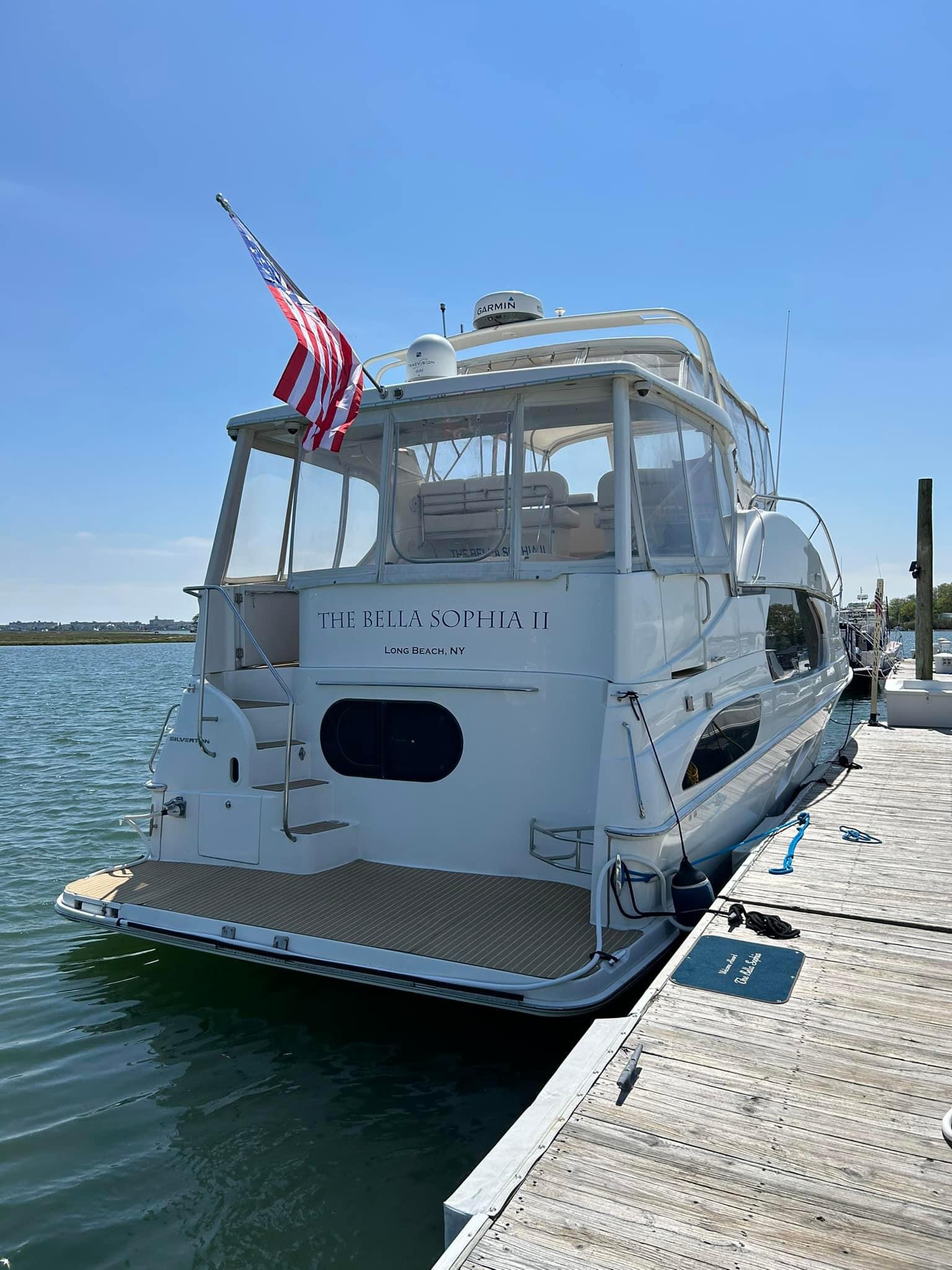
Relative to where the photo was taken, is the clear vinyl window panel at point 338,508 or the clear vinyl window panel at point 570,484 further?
the clear vinyl window panel at point 338,508

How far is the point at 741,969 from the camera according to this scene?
4453mm

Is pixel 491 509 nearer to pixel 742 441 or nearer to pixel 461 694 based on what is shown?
pixel 461 694

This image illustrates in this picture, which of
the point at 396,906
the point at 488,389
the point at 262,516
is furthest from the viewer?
the point at 262,516

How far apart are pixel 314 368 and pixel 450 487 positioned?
1385 millimetres

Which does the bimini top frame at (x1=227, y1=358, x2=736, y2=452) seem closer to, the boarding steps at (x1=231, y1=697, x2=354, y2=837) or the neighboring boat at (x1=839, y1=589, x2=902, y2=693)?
the boarding steps at (x1=231, y1=697, x2=354, y2=837)

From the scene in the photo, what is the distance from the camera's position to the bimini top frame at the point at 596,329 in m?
7.82

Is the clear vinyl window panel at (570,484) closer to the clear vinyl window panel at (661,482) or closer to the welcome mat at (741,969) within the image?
the clear vinyl window panel at (661,482)

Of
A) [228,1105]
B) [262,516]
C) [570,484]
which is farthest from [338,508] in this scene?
[228,1105]

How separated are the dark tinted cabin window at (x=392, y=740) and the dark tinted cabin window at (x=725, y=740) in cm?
154

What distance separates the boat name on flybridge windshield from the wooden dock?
210 centimetres

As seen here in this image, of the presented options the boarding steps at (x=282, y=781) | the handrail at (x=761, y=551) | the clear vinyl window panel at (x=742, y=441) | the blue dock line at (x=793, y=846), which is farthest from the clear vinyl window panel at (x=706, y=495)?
the boarding steps at (x=282, y=781)

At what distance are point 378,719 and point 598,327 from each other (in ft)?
13.3

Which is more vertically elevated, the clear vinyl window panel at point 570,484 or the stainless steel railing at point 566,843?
the clear vinyl window panel at point 570,484

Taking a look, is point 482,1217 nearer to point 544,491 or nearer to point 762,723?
point 544,491
